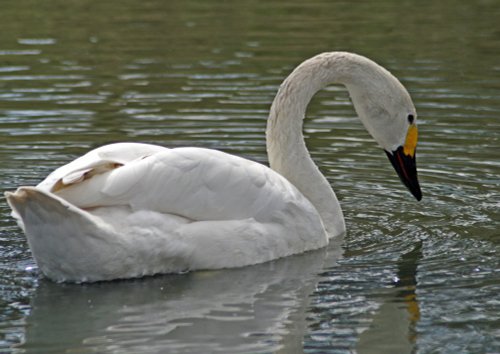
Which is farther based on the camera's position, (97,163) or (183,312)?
(97,163)

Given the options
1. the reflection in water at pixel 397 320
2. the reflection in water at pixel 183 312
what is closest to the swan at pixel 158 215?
the reflection in water at pixel 183 312

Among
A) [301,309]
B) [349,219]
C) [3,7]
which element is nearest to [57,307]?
[301,309]

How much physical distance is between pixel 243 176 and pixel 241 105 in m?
5.01

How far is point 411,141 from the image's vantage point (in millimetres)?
8812

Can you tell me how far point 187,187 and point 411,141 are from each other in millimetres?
1979

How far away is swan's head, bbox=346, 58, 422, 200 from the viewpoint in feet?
28.5

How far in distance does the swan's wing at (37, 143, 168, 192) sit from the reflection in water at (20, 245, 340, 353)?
0.62 metres

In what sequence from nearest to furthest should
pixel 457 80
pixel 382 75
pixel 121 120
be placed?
pixel 382 75 < pixel 121 120 < pixel 457 80

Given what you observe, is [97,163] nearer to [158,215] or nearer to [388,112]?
[158,215]

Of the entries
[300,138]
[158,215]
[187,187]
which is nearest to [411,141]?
[300,138]

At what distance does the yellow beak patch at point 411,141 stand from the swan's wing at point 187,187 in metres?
1.23

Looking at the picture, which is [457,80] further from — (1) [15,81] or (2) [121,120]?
(1) [15,81]

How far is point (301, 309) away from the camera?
7.05 m

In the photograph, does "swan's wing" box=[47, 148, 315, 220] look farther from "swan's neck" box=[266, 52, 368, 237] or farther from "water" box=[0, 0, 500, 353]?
"swan's neck" box=[266, 52, 368, 237]
